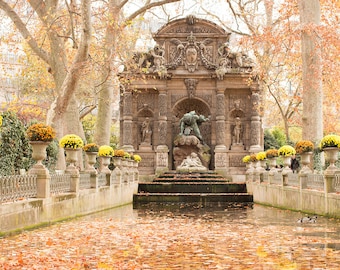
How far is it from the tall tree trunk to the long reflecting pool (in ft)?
31.9

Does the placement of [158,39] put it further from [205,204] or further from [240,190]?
[205,204]

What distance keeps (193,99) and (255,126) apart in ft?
13.0

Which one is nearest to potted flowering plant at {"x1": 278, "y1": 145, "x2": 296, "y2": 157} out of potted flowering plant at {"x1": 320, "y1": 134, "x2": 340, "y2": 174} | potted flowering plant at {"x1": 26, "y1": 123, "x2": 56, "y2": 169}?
potted flowering plant at {"x1": 320, "y1": 134, "x2": 340, "y2": 174}

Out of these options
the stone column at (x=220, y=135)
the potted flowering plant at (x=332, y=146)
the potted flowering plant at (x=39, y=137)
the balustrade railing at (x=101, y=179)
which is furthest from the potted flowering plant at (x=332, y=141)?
the stone column at (x=220, y=135)

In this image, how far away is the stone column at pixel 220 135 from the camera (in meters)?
32.5

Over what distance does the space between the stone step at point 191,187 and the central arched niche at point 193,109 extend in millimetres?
6749

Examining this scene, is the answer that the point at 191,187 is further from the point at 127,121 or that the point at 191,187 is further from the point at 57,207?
the point at 57,207

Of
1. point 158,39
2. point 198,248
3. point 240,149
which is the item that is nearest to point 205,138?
point 240,149

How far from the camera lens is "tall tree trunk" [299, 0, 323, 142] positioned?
23.0 metres

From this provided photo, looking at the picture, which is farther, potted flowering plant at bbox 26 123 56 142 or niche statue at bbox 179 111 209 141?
niche statue at bbox 179 111 209 141

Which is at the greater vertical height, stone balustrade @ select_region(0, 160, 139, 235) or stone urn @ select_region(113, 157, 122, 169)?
stone urn @ select_region(113, 157, 122, 169)

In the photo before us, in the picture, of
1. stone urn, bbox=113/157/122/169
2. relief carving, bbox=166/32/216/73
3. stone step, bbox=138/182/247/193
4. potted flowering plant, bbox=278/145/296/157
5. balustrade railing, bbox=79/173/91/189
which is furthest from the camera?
relief carving, bbox=166/32/216/73

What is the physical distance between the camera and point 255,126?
3300cm

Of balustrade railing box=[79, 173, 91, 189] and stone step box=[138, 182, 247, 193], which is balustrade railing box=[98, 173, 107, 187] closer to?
balustrade railing box=[79, 173, 91, 189]
